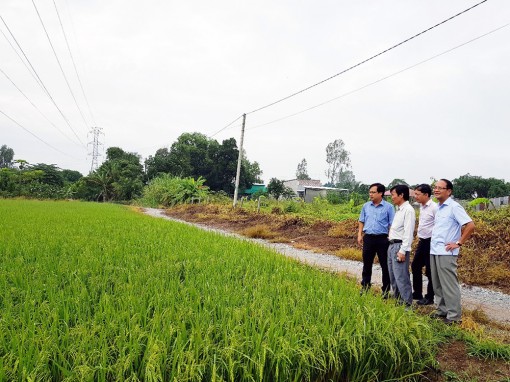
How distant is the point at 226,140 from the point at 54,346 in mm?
37312

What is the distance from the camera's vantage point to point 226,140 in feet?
127

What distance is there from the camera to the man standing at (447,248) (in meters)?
3.41

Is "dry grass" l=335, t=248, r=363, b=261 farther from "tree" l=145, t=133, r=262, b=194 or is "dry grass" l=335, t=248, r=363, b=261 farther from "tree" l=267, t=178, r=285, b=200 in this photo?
"tree" l=145, t=133, r=262, b=194

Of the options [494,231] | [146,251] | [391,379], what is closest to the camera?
[391,379]

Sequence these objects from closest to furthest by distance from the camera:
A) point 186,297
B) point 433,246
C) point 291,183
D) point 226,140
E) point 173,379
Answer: point 173,379
point 186,297
point 433,246
point 226,140
point 291,183

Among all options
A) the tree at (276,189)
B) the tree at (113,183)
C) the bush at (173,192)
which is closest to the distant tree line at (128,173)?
the tree at (113,183)

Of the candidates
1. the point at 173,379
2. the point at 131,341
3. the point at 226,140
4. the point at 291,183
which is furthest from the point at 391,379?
the point at 291,183

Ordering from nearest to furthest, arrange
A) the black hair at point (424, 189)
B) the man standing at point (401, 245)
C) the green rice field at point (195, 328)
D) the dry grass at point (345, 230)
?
1. the green rice field at point (195, 328)
2. the man standing at point (401, 245)
3. the black hair at point (424, 189)
4. the dry grass at point (345, 230)

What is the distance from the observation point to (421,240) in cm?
424

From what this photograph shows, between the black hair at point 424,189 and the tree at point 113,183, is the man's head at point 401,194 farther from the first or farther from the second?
the tree at point 113,183

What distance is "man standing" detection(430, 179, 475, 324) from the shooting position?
11.2ft

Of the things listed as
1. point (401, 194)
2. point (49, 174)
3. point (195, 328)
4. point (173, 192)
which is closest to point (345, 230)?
point (401, 194)

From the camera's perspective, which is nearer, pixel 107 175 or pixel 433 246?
pixel 433 246

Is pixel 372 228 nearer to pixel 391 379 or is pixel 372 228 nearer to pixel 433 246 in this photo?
pixel 433 246
